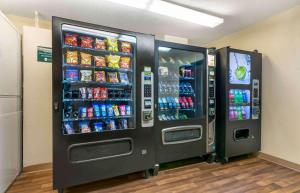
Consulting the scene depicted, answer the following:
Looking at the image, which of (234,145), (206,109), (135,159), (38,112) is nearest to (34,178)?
(38,112)

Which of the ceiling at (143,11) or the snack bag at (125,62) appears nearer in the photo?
the snack bag at (125,62)

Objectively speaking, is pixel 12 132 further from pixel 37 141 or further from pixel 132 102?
pixel 132 102

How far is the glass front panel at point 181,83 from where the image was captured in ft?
8.86

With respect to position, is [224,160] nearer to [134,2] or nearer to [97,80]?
[97,80]

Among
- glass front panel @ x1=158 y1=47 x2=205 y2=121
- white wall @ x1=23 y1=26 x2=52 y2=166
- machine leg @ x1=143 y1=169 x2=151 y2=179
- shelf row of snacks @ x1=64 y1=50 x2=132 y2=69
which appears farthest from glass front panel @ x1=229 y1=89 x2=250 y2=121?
white wall @ x1=23 y1=26 x2=52 y2=166

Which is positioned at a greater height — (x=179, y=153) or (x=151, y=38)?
(x=151, y=38)

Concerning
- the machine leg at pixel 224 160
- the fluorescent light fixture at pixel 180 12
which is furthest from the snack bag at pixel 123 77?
the machine leg at pixel 224 160

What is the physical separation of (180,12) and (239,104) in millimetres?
1718

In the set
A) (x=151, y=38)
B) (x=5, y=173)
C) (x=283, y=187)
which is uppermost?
(x=151, y=38)

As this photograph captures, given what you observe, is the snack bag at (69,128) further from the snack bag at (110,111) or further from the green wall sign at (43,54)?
the green wall sign at (43,54)

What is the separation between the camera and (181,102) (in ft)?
9.12

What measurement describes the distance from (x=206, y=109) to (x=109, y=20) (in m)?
2.17

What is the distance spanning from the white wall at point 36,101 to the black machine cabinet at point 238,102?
259 centimetres

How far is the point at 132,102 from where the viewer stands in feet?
7.24
